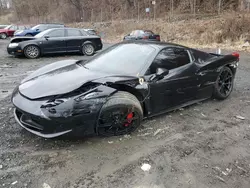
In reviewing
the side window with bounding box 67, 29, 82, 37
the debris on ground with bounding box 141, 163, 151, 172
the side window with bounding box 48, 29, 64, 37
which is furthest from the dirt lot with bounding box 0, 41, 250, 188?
the side window with bounding box 67, 29, 82, 37

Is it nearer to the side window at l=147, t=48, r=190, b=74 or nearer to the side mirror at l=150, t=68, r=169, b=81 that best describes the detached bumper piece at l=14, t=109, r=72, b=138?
the side mirror at l=150, t=68, r=169, b=81

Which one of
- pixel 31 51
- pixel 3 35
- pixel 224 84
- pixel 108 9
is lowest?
pixel 224 84

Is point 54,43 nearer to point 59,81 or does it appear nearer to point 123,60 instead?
point 123,60

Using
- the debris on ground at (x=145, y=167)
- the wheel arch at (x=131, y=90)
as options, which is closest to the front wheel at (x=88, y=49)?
the wheel arch at (x=131, y=90)

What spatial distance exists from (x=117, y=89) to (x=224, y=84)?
2.62 meters

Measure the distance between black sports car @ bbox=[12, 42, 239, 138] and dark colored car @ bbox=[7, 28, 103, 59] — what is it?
6.95 meters

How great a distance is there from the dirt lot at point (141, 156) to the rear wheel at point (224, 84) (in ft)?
2.58

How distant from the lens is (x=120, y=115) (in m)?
3.10

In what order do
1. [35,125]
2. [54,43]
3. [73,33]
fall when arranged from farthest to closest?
[73,33]
[54,43]
[35,125]

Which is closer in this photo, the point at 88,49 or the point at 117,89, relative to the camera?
the point at 117,89

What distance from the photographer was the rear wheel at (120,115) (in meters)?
2.97

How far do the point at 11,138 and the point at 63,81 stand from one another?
1034 millimetres

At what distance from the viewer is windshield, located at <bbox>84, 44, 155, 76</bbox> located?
348 cm

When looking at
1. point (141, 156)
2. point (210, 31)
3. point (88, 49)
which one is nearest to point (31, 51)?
point (88, 49)
